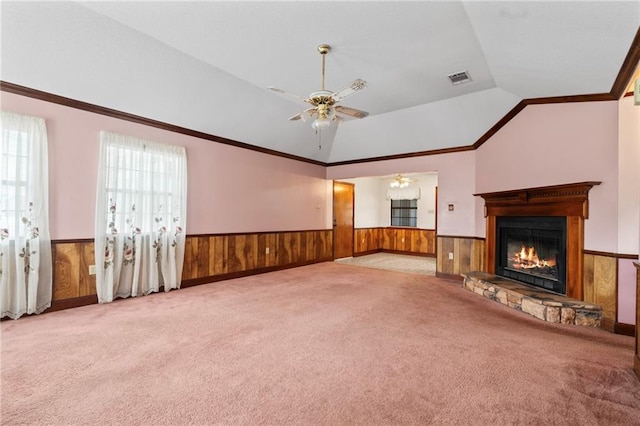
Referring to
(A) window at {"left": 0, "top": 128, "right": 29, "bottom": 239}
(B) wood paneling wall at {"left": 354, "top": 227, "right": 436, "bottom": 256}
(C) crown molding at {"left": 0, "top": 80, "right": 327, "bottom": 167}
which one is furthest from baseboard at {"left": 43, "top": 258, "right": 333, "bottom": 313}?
(C) crown molding at {"left": 0, "top": 80, "right": 327, "bottom": 167}

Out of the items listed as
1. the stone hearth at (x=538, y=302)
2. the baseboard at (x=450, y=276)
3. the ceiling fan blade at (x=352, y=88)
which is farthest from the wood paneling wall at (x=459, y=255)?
the ceiling fan blade at (x=352, y=88)

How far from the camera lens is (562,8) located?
2305 millimetres

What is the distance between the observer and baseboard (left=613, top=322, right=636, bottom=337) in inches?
122

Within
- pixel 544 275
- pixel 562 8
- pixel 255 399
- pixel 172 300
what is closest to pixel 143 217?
pixel 172 300

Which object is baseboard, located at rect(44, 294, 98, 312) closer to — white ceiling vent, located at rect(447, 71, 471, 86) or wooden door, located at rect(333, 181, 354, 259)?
wooden door, located at rect(333, 181, 354, 259)

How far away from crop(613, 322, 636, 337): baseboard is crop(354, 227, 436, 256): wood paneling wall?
19.5 feet

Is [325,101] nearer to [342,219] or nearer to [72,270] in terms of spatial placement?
[72,270]

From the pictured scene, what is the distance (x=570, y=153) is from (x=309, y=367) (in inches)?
156

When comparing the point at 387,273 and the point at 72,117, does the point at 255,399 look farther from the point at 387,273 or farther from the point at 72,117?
the point at 387,273

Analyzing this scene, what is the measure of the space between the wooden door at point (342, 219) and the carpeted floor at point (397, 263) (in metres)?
0.29

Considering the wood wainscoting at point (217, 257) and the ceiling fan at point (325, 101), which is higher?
the ceiling fan at point (325, 101)

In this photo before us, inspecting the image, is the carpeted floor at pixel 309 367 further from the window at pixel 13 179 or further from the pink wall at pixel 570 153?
the pink wall at pixel 570 153

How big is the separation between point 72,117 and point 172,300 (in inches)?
104

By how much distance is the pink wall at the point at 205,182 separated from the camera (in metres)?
3.70
